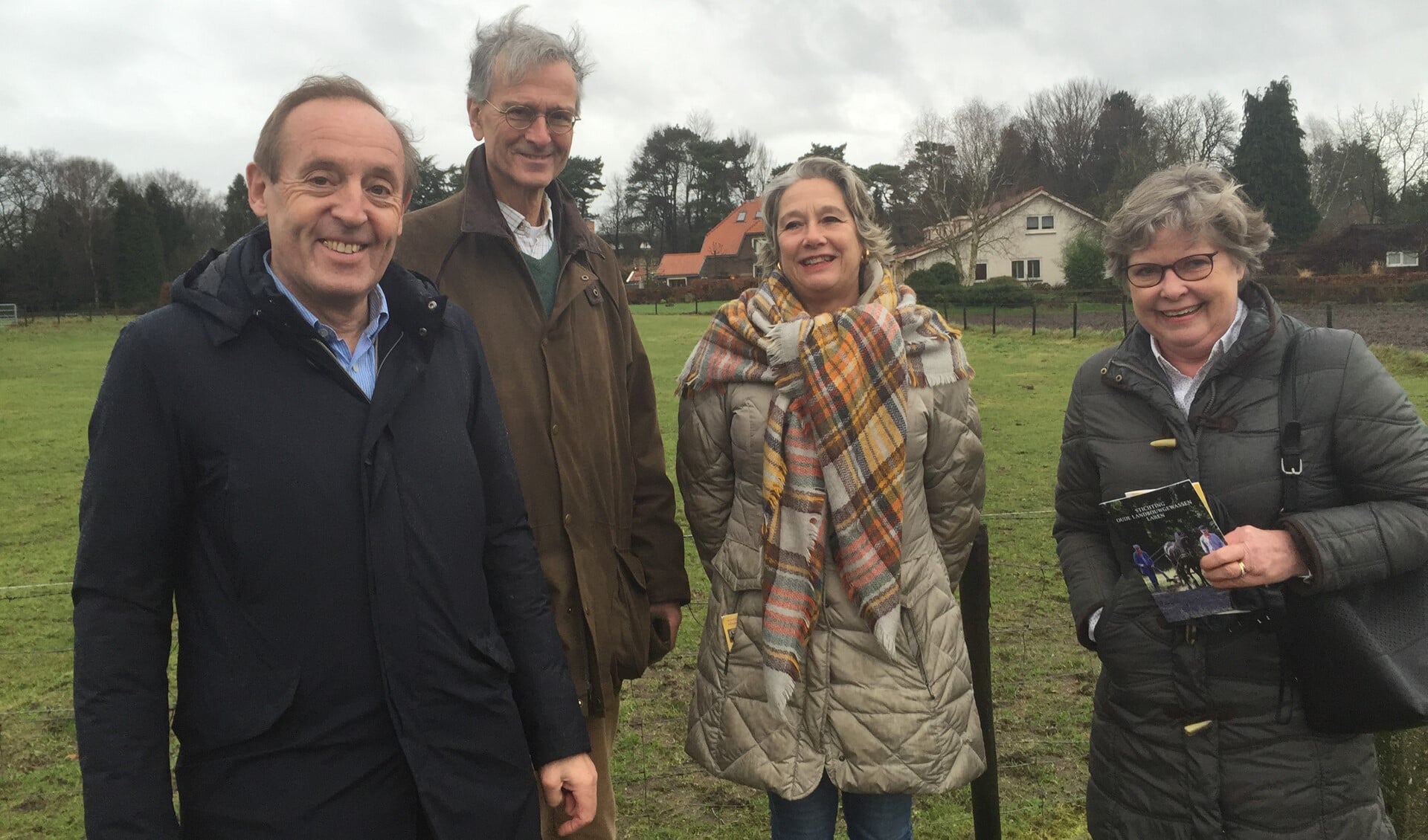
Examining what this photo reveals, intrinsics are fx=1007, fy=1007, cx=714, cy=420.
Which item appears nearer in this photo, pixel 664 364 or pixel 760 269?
pixel 760 269

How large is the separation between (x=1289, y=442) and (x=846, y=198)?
1.35 m

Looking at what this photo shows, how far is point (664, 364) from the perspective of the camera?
22875 mm

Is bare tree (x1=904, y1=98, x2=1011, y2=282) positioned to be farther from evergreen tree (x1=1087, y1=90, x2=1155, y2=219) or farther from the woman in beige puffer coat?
the woman in beige puffer coat

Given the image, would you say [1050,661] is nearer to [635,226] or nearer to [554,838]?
[554,838]

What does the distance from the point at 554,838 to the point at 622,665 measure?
1.80ft

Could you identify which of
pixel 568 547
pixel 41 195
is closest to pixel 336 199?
pixel 568 547

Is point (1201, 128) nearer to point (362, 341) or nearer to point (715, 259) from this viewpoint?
point (715, 259)

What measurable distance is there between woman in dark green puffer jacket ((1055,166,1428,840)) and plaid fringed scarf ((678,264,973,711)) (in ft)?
1.65

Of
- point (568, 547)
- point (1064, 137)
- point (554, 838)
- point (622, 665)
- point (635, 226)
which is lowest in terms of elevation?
point (554, 838)

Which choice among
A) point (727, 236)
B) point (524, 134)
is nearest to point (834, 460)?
point (524, 134)

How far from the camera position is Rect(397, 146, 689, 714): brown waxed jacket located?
8.98 ft

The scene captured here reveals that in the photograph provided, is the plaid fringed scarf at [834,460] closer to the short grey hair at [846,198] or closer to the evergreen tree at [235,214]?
the short grey hair at [846,198]

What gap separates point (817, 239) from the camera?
9.56 feet

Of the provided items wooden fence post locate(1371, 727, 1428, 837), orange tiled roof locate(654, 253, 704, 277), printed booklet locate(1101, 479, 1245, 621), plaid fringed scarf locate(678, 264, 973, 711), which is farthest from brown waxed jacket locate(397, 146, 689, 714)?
orange tiled roof locate(654, 253, 704, 277)
